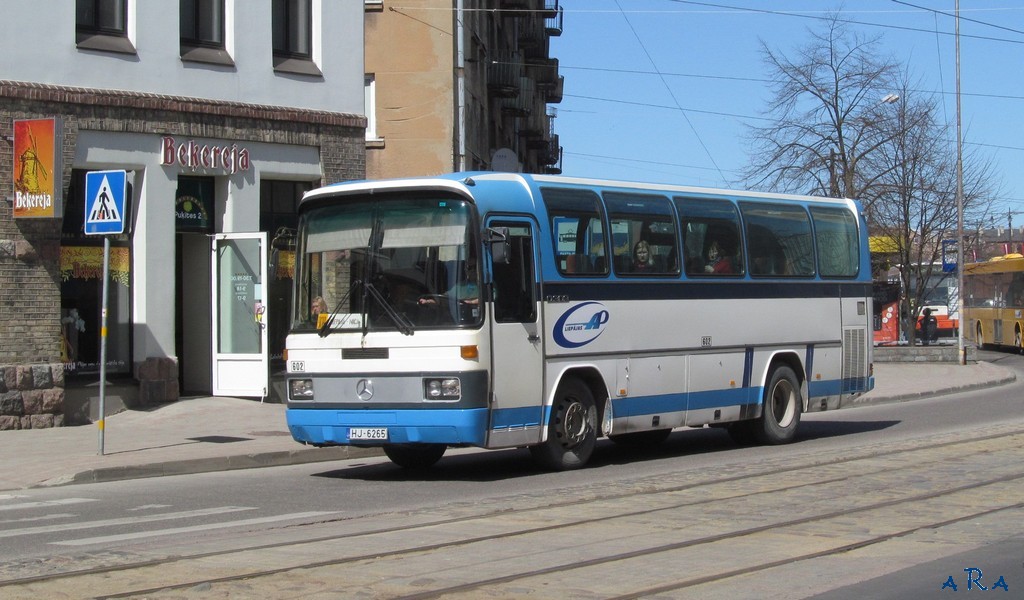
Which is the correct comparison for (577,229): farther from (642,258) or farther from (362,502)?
(362,502)

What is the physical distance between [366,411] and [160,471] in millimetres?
2655

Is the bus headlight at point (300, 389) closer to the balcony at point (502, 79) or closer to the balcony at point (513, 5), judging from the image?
the balcony at point (502, 79)

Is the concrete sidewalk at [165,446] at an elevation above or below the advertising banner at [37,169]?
below

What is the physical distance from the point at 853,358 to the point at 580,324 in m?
6.19

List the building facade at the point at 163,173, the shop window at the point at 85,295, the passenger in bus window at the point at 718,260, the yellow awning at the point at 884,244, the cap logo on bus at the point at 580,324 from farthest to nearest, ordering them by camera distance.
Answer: the yellow awning at the point at 884,244, the shop window at the point at 85,295, the building facade at the point at 163,173, the passenger in bus window at the point at 718,260, the cap logo on bus at the point at 580,324

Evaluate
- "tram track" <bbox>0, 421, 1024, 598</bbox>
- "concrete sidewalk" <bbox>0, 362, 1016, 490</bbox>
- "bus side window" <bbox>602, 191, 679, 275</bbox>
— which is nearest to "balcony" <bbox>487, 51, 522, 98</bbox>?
"concrete sidewalk" <bbox>0, 362, 1016, 490</bbox>

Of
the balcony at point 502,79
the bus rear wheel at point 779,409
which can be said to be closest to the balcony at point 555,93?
the balcony at point 502,79

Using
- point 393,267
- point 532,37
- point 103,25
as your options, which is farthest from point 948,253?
point 393,267

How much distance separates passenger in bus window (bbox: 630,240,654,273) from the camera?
15.2 metres

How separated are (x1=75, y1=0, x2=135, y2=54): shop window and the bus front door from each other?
921 centimetres

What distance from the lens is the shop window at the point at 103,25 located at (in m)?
19.7

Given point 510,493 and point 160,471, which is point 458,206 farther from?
point 160,471

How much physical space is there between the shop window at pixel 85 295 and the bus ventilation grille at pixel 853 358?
10457 millimetres

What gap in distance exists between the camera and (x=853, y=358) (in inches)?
746
